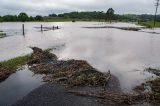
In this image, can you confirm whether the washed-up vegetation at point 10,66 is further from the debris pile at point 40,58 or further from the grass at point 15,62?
the debris pile at point 40,58

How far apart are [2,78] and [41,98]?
706cm

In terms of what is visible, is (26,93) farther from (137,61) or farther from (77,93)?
(137,61)

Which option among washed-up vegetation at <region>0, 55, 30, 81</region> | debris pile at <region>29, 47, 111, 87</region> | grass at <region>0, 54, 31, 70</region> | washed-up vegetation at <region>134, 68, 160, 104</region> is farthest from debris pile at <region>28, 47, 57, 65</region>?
washed-up vegetation at <region>134, 68, 160, 104</region>

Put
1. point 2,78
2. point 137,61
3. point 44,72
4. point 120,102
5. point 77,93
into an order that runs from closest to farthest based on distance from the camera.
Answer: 1. point 120,102
2. point 77,93
3. point 2,78
4. point 44,72
5. point 137,61

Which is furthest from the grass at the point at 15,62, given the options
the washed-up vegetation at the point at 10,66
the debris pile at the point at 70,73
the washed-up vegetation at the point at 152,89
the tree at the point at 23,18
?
the tree at the point at 23,18

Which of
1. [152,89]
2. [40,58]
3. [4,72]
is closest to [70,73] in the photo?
[4,72]

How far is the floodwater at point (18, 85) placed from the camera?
55.6 ft

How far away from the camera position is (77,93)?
1734 cm

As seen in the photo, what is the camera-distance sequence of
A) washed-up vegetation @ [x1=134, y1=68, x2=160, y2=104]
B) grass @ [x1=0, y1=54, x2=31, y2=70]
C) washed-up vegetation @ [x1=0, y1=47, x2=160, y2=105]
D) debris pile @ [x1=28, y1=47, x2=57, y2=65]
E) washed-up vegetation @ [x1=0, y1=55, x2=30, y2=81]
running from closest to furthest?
washed-up vegetation @ [x1=0, y1=47, x2=160, y2=105]
washed-up vegetation @ [x1=134, y1=68, x2=160, y2=104]
washed-up vegetation @ [x1=0, y1=55, x2=30, y2=81]
grass @ [x1=0, y1=54, x2=31, y2=70]
debris pile @ [x1=28, y1=47, x2=57, y2=65]

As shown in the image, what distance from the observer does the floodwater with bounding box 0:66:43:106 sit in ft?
55.6

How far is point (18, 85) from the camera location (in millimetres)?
19953

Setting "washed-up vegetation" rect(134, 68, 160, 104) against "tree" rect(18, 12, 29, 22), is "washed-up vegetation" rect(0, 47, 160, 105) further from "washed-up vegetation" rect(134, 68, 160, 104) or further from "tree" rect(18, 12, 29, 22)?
"tree" rect(18, 12, 29, 22)

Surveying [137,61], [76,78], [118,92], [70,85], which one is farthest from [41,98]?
[137,61]

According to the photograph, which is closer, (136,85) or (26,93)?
(26,93)
